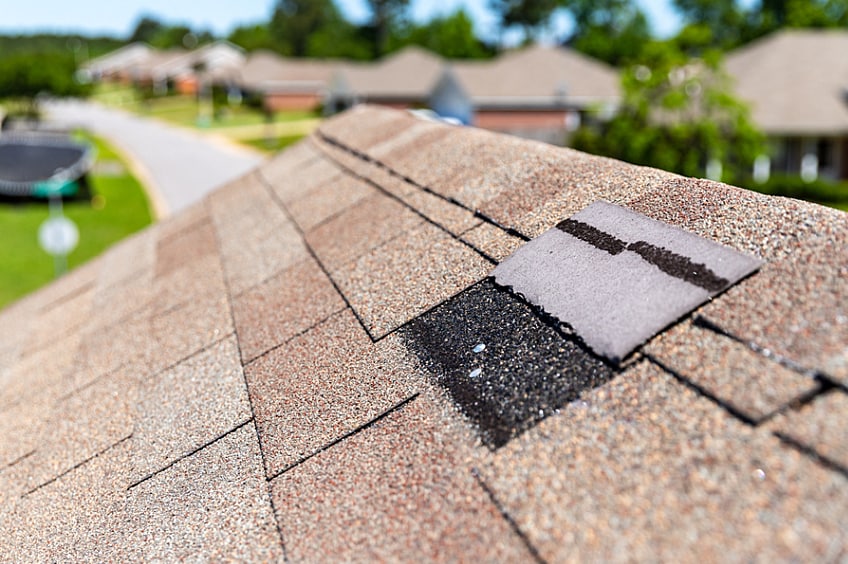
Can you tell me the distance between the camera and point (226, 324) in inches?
173

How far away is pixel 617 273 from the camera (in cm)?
289

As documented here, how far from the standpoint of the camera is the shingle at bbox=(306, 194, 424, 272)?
4.54 m

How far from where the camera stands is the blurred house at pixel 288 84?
74.8 meters

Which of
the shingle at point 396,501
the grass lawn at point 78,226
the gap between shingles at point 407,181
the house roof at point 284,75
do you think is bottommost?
the grass lawn at point 78,226

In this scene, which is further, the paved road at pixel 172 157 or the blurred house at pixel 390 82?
the blurred house at pixel 390 82

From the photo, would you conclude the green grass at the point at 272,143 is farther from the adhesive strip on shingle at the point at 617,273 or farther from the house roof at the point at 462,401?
the adhesive strip on shingle at the point at 617,273

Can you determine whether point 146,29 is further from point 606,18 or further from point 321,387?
point 321,387

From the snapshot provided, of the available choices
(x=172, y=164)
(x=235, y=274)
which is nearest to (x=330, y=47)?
(x=172, y=164)

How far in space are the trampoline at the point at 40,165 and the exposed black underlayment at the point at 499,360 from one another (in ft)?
101

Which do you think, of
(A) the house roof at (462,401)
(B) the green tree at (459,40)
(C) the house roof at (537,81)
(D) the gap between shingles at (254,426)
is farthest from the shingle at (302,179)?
(B) the green tree at (459,40)

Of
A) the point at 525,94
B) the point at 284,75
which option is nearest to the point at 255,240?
the point at 525,94

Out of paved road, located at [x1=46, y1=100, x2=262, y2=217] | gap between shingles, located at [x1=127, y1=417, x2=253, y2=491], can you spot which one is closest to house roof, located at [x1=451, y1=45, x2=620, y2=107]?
paved road, located at [x1=46, y1=100, x2=262, y2=217]

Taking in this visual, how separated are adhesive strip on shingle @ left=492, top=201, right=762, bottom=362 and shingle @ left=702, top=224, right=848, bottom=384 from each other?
8 centimetres

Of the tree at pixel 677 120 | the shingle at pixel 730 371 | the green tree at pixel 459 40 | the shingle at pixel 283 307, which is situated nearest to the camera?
the shingle at pixel 730 371
